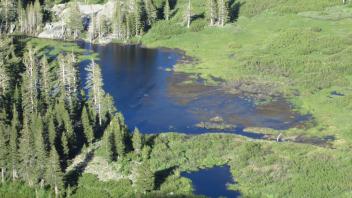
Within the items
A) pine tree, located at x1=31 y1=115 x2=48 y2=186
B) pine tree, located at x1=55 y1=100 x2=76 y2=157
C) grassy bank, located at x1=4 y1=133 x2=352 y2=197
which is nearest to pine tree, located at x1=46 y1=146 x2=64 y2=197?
pine tree, located at x1=31 y1=115 x2=48 y2=186

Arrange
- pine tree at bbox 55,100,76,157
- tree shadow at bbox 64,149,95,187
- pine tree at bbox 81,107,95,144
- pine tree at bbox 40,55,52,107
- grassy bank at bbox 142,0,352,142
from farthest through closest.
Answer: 1. grassy bank at bbox 142,0,352,142
2. pine tree at bbox 40,55,52,107
3. pine tree at bbox 81,107,95,144
4. pine tree at bbox 55,100,76,157
5. tree shadow at bbox 64,149,95,187

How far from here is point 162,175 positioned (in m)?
99.6

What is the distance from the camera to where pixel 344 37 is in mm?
180875

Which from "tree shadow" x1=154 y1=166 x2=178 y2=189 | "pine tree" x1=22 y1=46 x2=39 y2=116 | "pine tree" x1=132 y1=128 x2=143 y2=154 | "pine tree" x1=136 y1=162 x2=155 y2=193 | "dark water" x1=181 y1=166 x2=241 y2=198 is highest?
"pine tree" x1=22 y1=46 x2=39 y2=116

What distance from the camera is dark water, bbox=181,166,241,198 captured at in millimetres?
95188

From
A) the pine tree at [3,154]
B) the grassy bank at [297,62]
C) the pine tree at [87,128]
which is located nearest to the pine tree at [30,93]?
the pine tree at [87,128]

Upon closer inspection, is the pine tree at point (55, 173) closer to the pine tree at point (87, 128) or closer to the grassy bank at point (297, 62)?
the pine tree at point (87, 128)

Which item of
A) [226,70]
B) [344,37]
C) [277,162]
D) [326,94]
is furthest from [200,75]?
[277,162]

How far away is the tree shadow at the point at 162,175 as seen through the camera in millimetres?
96175

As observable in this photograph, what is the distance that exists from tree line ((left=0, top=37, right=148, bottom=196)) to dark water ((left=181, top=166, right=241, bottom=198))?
12.3 metres

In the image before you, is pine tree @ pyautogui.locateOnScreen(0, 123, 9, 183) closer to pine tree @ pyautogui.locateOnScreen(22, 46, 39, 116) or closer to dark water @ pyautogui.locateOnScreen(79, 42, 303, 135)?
pine tree @ pyautogui.locateOnScreen(22, 46, 39, 116)

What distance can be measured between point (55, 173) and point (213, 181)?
85.2ft

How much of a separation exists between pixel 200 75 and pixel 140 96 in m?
23.7

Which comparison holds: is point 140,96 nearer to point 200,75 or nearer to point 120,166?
point 200,75
